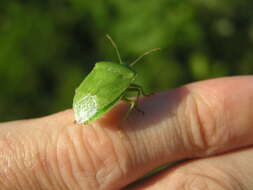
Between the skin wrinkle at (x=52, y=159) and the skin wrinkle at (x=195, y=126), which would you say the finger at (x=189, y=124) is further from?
the skin wrinkle at (x=52, y=159)

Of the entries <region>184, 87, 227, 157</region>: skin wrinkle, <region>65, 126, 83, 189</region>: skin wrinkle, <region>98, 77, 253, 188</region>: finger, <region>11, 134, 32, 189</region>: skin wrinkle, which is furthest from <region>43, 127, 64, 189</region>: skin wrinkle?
<region>184, 87, 227, 157</region>: skin wrinkle

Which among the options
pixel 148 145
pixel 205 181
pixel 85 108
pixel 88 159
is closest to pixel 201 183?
pixel 205 181

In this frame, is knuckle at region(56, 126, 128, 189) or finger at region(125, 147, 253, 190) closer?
knuckle at region(56, 126, 128, 189)

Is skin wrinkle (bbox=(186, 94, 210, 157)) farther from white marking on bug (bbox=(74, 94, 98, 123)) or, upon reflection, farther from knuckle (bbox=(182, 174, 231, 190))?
→ white marking on bug (bbox=(74, 94, 98, 123))

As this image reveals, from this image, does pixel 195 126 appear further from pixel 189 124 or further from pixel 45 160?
pixel 45 160

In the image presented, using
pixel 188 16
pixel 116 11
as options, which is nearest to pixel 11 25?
pixel 116 11

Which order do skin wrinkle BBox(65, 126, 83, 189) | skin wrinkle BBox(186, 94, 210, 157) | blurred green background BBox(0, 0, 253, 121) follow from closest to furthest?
skin wrinkle BBox(65, 126, 83, 189) → skin wrinkle BBox(186, 94, 210, 157) → blurred green background BBox(0, 0, 253, 121)
